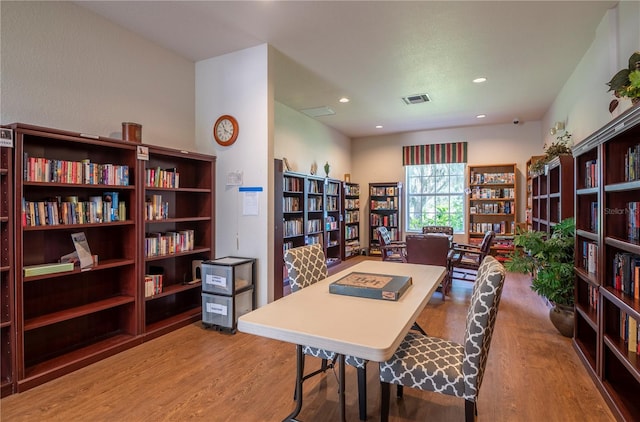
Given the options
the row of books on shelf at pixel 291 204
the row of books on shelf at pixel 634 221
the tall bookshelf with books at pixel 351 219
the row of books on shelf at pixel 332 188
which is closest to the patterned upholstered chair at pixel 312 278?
the row of books on shelf at pixel 634 221

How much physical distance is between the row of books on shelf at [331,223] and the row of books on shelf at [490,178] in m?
2.96

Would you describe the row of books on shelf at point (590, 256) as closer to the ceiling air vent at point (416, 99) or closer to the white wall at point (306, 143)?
the ceiling air vent at point (416, 99)

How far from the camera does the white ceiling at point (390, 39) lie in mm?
2812

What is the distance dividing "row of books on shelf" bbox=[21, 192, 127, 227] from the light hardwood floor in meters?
1.12

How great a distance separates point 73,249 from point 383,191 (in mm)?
6256

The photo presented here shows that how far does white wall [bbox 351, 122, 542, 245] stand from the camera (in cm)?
665

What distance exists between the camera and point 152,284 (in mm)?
3115

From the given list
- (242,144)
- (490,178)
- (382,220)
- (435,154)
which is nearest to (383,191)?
(382,220)

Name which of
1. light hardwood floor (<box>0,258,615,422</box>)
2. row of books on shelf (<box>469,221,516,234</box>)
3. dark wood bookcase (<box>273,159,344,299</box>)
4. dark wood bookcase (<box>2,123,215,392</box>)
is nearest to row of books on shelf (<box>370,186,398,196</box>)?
dark wood bookcase (<box>273,159,344,299</box>)

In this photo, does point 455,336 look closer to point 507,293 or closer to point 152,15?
point 507,293

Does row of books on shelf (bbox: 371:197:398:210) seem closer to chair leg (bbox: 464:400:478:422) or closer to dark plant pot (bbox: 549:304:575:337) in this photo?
dark plant pot (bbox: 549:304:575:337)

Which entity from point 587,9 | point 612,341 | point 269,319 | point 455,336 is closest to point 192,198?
point 269,319

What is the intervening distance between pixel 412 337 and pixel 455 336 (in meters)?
1.46

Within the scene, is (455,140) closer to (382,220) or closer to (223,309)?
(382,220)
